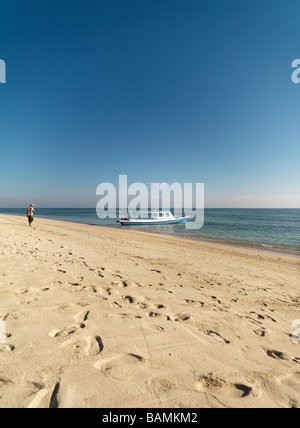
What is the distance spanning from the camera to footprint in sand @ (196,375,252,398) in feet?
6.44

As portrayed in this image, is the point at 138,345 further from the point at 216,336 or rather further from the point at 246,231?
the point at 246,231

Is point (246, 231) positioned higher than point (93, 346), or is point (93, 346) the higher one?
point (93, 346)

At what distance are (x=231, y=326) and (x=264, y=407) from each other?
4.97 ft

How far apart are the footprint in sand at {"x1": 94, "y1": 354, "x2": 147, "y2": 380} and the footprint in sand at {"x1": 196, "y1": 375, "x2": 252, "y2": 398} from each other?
0.67 m

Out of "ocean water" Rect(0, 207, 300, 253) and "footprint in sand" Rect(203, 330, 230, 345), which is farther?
"ocean water" Rect(0, 207, 300, 253)

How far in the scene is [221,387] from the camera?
2031 mm

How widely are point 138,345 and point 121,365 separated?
425 millimetres

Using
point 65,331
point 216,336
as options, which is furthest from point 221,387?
point 65,331

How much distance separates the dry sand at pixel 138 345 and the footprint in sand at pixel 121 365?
11mm

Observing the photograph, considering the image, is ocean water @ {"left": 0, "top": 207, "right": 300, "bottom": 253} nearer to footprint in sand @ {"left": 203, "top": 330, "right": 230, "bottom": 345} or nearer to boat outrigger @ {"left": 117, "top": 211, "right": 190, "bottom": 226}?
boat outrigger @ {"left": 117, "top": 211, "right": 190, "bottom": 226}

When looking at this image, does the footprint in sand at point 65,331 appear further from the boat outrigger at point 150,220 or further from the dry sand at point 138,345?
the boat outrigger at point 150,220

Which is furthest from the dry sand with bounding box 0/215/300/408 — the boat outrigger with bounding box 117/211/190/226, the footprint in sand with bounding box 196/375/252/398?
the boat outrigger with bounding box 117/211/190/226
